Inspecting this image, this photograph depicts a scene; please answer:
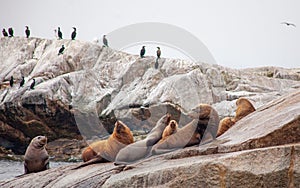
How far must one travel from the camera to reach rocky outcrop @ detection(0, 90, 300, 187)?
20.8 ft

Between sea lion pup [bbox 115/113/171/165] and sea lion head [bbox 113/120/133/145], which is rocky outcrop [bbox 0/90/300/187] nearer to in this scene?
sea lion pup [bbox 115/113/171/165]

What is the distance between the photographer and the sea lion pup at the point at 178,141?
8.84m

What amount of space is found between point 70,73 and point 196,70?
6.85 metres

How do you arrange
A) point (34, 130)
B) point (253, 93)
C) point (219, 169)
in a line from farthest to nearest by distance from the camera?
point (34, 130)
point (253, 93)
point (219, 169)

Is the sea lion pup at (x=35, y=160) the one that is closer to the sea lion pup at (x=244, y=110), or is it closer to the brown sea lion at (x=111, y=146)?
the brown sea lion at (x=111, y=146)

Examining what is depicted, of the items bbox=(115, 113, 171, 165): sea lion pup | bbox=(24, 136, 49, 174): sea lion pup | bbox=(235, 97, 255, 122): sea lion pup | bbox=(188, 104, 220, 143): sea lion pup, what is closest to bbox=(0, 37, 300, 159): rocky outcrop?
bbox=(235, 97, 255, 122): sea lion pup

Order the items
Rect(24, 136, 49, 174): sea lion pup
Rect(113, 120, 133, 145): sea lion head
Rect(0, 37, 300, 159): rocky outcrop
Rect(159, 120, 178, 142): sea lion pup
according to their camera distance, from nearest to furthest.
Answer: Rect(159, 120, 178, 142): sea lion pup < Rect(113, 120, 133, 145): sea lion head < Rect(24, 136, 49, 174): sea lion pup < Rect(0, 37, 300, 159): rocky outcrop

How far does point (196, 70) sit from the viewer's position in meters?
25.4

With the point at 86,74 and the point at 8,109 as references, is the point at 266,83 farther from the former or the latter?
the point at 8,109

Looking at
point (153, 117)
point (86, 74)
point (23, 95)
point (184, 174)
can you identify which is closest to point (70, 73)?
point (86, 74)

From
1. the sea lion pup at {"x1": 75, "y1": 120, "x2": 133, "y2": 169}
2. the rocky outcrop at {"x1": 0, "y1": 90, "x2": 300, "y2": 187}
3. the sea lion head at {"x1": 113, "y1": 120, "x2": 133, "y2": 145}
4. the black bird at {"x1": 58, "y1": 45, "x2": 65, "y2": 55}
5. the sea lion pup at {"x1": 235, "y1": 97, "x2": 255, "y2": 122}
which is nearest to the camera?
the rocky outcrop at {"x1": 0, "y1": 90, "x2": 300, "y2": 187}

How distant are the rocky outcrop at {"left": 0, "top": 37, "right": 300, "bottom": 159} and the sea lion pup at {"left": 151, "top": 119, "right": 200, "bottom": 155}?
1328cm

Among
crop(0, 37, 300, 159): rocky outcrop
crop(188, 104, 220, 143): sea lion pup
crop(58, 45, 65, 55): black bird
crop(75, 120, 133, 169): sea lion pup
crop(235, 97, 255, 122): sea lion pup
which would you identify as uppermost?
Answer: crop(58, 45, 65, 55): black bird

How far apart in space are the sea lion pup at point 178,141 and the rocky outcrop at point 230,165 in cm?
53
